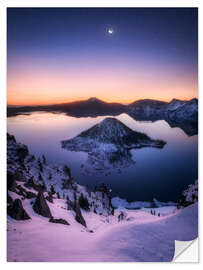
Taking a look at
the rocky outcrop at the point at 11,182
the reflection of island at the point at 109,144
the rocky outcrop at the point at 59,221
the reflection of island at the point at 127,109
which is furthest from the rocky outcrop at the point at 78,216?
the reflection of island at the point at 127,109

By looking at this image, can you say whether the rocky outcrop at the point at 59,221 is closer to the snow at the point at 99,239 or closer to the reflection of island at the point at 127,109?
the snow at the point at 99,239

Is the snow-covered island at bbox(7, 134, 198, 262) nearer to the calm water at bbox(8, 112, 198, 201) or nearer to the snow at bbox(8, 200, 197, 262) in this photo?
the snow at bbox(8, 200, 197, 262)

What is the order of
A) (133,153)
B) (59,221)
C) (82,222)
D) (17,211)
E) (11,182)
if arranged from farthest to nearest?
1. (133,153)
2. (82,222)
3. (11,182)
4. (59,221)
5. (17,211)

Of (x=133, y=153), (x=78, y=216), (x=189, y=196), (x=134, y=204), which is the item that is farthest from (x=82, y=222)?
(x=189, y=196)

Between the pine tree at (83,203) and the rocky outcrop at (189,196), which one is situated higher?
the rocky outcrop at (189,196)

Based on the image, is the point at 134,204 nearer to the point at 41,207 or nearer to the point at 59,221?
the point at 59,221

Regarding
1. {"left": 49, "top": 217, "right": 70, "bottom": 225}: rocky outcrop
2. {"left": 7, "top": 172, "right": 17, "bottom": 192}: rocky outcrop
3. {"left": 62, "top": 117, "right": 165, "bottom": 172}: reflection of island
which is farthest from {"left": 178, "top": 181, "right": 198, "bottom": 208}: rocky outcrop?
{"left": 7, "top": 172, "right": 17, "bottom": 192}: rocky outcrop
